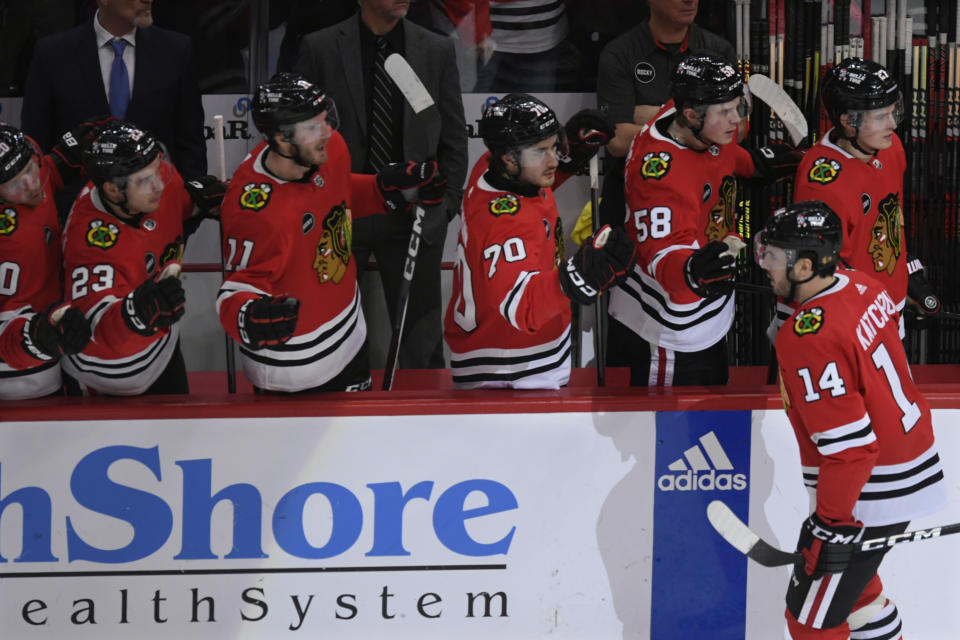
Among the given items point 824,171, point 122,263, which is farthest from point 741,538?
point 122,263

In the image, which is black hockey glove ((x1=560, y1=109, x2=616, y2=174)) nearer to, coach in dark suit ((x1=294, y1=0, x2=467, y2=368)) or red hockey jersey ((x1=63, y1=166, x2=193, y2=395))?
coach in dark suit ((x1=294, y1=0, x2=467, y2=368))

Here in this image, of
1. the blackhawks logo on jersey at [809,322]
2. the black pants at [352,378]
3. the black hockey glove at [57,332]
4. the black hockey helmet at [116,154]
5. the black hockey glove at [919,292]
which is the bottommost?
the black pants at [352,378]

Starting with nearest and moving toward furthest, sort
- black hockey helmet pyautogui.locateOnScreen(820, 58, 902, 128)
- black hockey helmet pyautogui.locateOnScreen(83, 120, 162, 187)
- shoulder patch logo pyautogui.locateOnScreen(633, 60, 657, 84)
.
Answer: black hockey helmet pyautogui.locateOnScreen(83, 120, 162, 187)
black hockey helmet pyautogui.locateOnScreen(820, 58, 902, 128)
shoulder patch logo pyautogui.locateOnScreen(633, 60, 657, 84)

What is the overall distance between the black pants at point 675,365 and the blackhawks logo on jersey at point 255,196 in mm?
1252

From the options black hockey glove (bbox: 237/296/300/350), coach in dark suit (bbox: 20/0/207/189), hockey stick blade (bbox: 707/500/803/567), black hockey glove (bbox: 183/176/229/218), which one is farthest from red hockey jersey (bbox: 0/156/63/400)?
hockey stick blade (bbox: 707/500/803/567)

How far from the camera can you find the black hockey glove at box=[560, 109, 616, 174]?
13.1 ft

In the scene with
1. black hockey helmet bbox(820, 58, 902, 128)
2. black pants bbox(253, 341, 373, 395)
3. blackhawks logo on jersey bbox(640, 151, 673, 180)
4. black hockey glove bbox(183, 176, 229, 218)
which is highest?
black hockey helmet bbox(820, 58, 902, 128)

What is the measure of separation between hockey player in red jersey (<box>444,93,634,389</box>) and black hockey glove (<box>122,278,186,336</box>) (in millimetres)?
842

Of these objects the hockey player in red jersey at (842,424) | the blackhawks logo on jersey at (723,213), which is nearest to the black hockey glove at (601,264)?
the hockey player in red jersey at (842,424)

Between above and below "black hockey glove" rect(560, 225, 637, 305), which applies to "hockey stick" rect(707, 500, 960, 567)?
below

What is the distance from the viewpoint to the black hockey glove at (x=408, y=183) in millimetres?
3865

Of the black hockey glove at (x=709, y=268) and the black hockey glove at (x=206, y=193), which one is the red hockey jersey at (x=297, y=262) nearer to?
the black hockey glove at (x=206, y=193)

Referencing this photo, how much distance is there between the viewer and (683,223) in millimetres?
3627

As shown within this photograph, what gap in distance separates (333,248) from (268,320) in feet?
1.47
